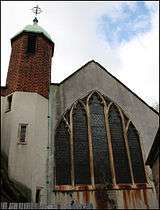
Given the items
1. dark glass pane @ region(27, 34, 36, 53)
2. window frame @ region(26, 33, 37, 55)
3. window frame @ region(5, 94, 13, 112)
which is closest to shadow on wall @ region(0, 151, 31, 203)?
window frame @ region(5, 94, 13, 112)

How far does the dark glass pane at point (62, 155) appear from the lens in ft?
43.1

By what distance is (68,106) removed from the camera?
15.2m

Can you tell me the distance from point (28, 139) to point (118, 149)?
13.6 feet

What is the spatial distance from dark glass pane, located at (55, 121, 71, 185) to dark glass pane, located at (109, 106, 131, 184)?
2.11 m

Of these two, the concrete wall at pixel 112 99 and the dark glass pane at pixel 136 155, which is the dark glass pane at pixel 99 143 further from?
the dark glass pane at pixel 136 155

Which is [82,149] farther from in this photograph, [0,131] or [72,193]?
[0,131]

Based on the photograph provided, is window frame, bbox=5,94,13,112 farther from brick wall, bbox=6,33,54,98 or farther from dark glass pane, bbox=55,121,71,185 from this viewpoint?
dark glass pane, bbox=55,121,71,185

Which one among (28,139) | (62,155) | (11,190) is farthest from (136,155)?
(11,190)

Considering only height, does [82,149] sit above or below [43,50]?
below

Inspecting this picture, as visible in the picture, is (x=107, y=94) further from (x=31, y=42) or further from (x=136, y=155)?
(x=31, y=42)

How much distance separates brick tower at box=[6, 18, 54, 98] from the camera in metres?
15.0

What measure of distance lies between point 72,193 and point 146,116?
18.1 ft

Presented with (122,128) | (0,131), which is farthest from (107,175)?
(0,131)

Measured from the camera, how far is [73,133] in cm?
1448
